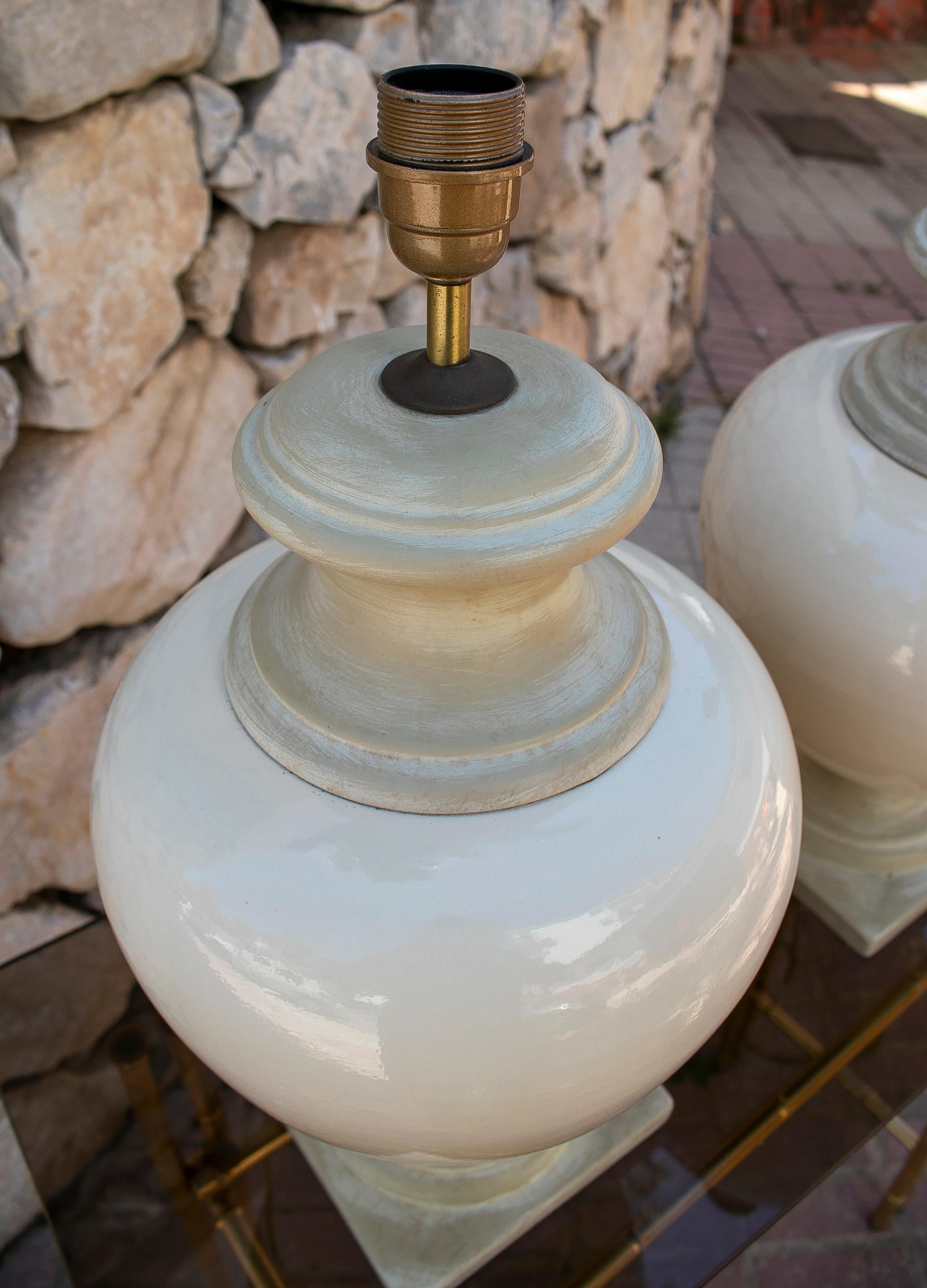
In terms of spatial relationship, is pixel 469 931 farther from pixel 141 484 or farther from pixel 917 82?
pixel 917 82

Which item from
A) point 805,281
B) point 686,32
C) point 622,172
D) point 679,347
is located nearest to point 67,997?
point 622,172

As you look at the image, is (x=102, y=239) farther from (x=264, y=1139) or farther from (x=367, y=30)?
(x=264, y=1139)

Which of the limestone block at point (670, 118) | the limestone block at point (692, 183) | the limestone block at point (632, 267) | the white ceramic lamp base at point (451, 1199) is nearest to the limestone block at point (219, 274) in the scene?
the white ceramic lamp base at point (451, 1199)

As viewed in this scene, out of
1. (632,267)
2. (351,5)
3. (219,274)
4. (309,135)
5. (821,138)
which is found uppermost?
(351,5)

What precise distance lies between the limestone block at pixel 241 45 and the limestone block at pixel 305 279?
15 cm

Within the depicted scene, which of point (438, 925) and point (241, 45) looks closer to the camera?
point (438, 925)

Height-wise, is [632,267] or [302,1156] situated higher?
[632,267]

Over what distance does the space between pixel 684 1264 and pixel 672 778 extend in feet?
1.70

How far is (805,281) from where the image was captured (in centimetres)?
291

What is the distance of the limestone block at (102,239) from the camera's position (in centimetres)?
80

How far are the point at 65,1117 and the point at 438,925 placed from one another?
0.57 meters

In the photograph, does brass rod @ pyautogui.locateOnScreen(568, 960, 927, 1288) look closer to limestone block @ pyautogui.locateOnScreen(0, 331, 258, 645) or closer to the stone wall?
the stone wall

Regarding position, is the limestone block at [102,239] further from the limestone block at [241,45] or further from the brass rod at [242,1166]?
the brass rod at [242,1166]

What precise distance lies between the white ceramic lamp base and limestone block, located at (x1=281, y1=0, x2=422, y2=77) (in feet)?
3.20
